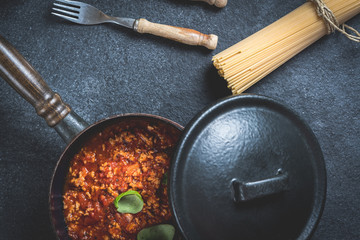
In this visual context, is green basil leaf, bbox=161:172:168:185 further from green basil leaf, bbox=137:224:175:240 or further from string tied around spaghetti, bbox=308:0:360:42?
string tied around spaghetti, bbox=308:0:360:42

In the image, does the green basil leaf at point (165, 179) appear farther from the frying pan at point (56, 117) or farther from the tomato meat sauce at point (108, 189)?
the frying pan at point (56, 117)

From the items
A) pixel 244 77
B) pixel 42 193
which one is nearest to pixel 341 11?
pixel 244 77

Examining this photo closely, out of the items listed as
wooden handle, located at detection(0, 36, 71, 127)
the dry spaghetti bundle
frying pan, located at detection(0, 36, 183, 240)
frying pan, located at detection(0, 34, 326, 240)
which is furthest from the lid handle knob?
wooden handle, located at detection(0, 36, 71, 127)

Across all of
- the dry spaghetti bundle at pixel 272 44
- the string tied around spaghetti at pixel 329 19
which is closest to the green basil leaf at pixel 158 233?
the dry spaghetti bundle at pixel 272 44

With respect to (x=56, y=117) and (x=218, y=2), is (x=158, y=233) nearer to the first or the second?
(x=56, y=117)

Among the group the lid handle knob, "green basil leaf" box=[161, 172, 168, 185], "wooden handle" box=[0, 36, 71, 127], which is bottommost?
"green basil leaf" box=[161, 172, 168, 185]

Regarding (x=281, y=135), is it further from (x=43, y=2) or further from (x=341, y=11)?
(x=43, y=2)
